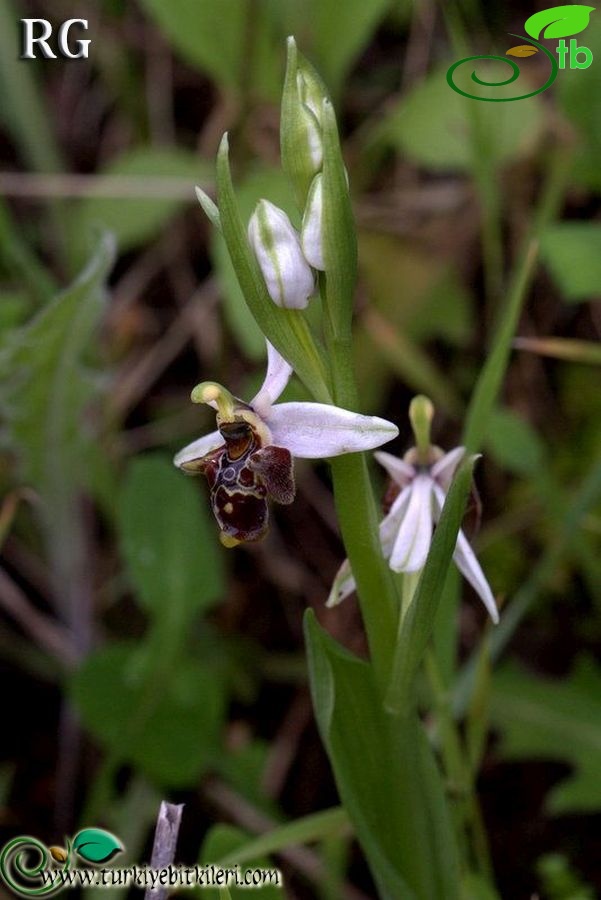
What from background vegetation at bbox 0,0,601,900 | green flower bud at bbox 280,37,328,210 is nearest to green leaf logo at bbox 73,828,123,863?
background vegetation at bbox 0,0,601,900

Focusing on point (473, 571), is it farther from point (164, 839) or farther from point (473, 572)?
point (164, 839)

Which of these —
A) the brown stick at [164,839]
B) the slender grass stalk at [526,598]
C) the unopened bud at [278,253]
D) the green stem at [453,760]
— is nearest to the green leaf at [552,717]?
the slender grass stalk at [526,598]

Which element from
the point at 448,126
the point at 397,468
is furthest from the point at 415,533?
the point at 448,126

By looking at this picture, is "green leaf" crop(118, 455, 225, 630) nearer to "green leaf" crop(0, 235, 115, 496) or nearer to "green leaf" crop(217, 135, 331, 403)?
"green leaf" crop(0, 235, 115, 496)
